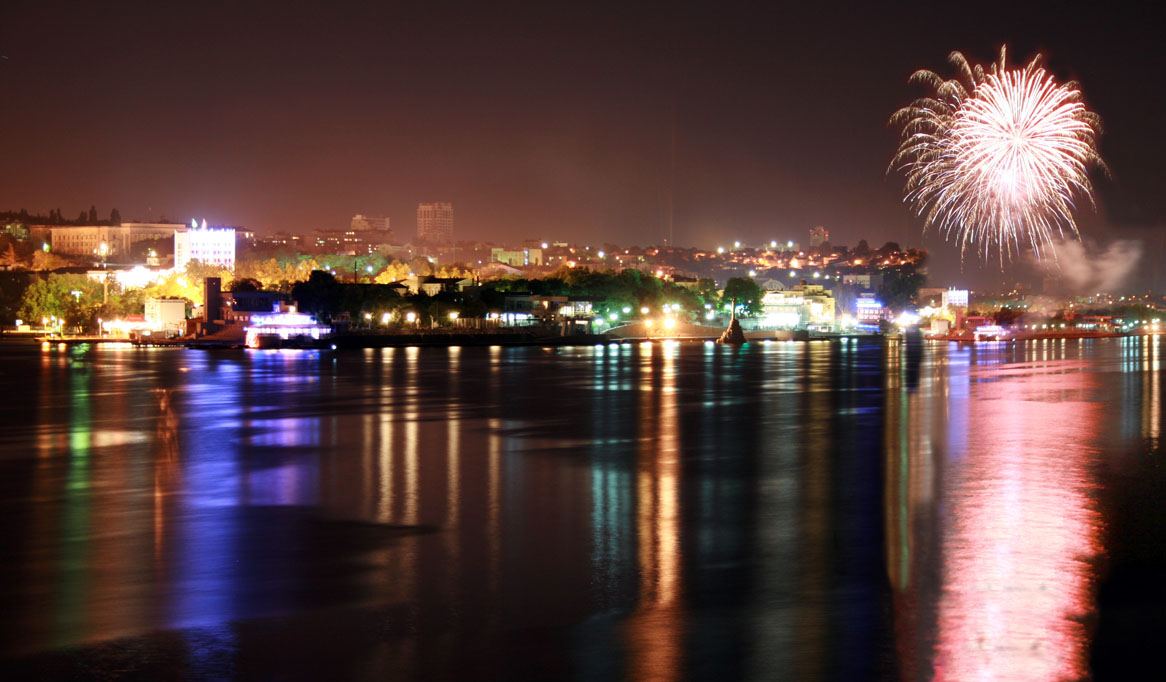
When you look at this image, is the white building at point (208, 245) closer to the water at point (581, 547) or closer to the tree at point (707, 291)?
the tree at point (707, 291)

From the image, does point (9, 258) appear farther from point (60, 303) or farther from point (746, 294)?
point (746, 294)

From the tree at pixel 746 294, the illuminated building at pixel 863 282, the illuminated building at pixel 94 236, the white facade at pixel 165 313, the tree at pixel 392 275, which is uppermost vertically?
the illuminated building at pixel 94 236

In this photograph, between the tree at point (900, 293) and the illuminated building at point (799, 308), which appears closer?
the illuminated building at point (799, 308)

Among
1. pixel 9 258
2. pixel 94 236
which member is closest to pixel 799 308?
pixel 9 258

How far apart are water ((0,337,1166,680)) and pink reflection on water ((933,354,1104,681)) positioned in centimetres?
4

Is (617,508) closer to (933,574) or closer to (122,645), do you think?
(933,574)

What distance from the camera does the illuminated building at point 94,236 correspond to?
548ft

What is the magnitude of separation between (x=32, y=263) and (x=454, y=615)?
510 feet

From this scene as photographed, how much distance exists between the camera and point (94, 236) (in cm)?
16850

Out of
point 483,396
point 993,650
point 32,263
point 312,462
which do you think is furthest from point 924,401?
point 32,263

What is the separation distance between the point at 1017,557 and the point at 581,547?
3.63 meters

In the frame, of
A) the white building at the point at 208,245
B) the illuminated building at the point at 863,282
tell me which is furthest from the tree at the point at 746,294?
the illuminated building at the point at 863,282

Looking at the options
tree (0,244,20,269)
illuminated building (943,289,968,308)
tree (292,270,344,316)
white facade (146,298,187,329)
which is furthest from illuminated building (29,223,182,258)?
illuminated building (943,289,968,308)

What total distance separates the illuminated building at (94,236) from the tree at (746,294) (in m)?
101
